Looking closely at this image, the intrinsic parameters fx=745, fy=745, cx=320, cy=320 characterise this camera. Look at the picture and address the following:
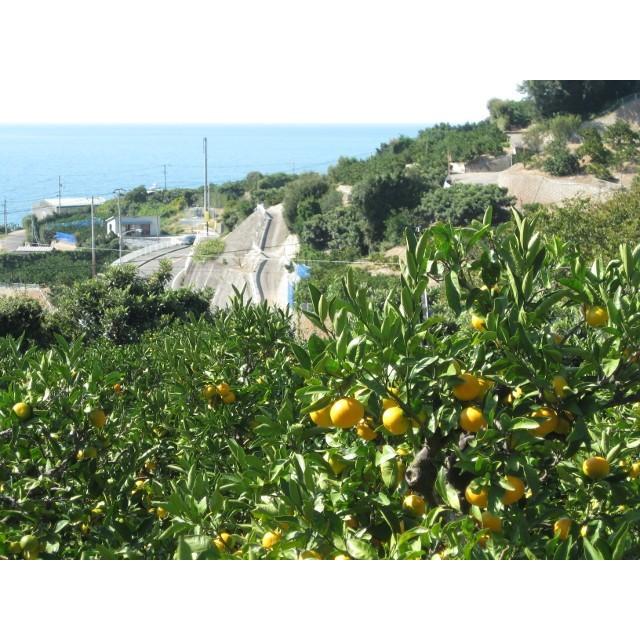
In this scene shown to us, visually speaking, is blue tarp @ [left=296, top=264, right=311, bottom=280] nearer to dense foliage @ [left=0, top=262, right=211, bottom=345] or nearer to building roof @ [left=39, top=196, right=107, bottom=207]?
dense foliage @ [left=0, top=262, right=211, bottom=345]

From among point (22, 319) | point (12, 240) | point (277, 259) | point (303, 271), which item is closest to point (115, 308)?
point (22, 319)

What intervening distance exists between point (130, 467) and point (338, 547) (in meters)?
0.61

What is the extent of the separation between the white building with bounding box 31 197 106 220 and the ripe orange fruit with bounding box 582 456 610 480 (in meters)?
26.7

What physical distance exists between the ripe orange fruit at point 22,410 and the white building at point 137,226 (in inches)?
954

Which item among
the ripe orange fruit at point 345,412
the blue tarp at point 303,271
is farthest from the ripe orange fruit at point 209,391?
the blue tarp at point 303,271

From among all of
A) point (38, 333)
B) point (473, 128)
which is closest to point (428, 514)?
point (38, 333)

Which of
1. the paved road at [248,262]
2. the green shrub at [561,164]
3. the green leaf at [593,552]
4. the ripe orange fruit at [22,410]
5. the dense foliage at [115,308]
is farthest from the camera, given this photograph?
the paved road at [248,262]

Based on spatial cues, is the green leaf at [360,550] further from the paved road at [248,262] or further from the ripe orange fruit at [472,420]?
the paved road at [248,262]

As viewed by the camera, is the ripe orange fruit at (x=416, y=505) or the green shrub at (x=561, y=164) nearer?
the ripe orange fruit at (x=416, y=505)

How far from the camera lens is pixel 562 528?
0.78 meters

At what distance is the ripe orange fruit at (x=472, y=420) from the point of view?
0.79 metres

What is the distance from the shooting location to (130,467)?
4.20 feet

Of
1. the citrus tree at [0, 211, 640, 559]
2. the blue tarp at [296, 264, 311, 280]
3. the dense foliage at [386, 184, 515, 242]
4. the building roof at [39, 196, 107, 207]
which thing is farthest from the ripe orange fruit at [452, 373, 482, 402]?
the building roof at [39, 196, 107, 207]
